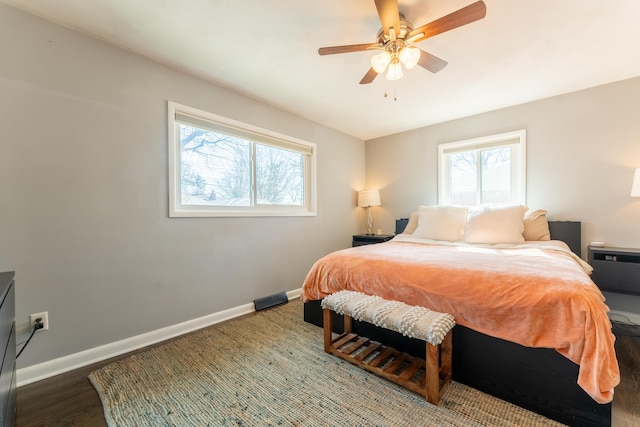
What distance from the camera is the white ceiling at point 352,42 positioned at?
1610mm

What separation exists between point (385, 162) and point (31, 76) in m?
3.86

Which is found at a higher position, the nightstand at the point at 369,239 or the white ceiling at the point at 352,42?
the white ceiling at the point at 352,42

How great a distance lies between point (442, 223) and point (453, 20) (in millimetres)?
2049

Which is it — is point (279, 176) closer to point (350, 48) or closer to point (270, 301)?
point (270, 301)

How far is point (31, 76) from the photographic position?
1639 millimetres

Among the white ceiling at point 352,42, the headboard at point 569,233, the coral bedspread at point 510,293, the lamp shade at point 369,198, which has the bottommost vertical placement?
the coral bedspread at point 510,293

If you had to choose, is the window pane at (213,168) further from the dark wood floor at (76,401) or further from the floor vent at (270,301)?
the dark wood floor at (76,401)

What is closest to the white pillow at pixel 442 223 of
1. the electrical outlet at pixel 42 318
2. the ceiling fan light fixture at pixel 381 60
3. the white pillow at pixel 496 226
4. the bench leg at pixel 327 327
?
the white pillow at pixel 496 226

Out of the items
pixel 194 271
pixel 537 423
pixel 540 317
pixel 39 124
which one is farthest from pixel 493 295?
pixel 39 124

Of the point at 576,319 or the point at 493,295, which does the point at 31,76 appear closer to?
the point at 493,295

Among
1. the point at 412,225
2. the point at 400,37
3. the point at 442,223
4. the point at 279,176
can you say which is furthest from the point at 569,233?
the point at 279,176

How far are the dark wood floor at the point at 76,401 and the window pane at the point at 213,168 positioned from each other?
1.42 metres

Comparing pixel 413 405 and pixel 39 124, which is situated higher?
pixel 39 124

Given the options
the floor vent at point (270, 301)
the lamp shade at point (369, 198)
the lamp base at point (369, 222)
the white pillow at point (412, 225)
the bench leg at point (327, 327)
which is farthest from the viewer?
the lamp base at point (369, 222)
